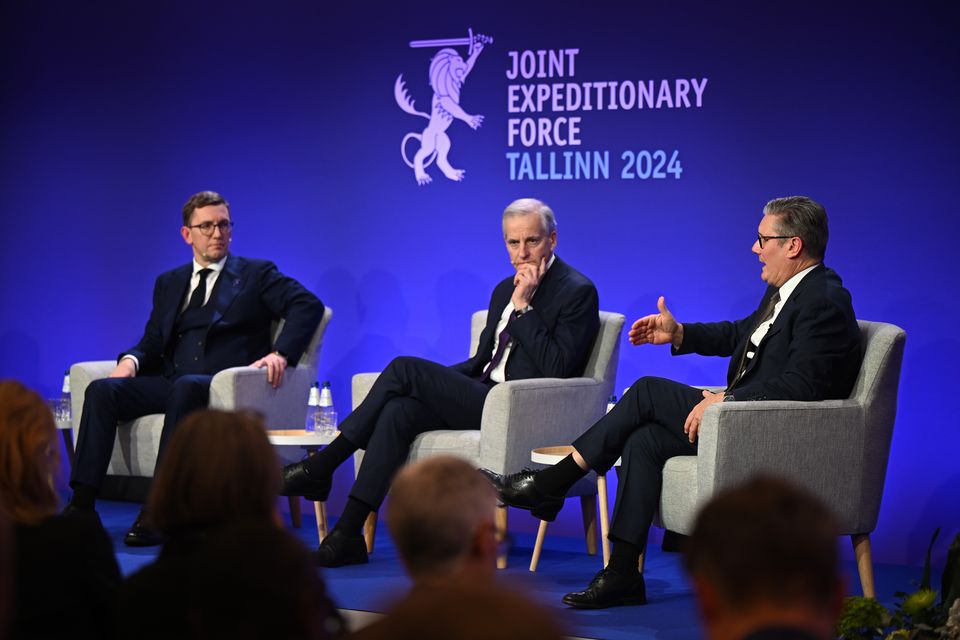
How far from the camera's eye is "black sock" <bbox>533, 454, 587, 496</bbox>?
4.40 metres

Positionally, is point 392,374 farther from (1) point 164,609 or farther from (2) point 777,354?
(1) point 164,609

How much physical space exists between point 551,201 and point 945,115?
5.58 ft

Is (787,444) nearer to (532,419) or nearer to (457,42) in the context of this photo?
(532,419)

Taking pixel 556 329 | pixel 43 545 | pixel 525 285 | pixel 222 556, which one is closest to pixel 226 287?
pixel 525 285

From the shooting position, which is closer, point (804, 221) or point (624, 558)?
point (624, 558)

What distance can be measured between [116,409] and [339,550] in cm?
128

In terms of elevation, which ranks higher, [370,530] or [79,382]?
[79,382]

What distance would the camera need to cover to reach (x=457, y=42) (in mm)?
6152

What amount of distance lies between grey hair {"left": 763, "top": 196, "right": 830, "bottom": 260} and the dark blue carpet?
1.10 meters

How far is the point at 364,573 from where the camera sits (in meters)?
4.82

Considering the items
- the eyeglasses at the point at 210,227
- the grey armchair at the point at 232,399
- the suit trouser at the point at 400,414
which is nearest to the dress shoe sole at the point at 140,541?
the grey armchair at the point at 232,399

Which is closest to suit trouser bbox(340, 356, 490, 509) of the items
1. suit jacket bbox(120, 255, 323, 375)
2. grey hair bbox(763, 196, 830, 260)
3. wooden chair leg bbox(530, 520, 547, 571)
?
wooden chair leg bbox(530, 520, 547, 571)

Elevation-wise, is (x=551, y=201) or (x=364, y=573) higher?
(x=551, y=201)

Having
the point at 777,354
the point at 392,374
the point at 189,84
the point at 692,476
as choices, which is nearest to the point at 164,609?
the point at 692,476
